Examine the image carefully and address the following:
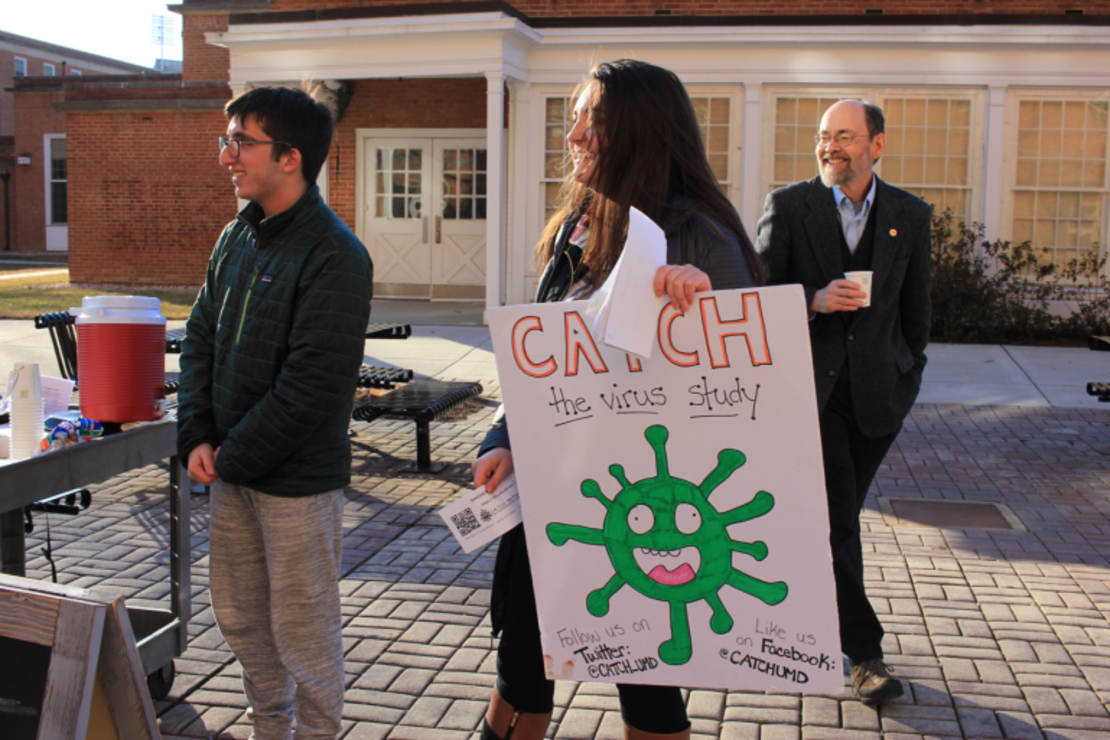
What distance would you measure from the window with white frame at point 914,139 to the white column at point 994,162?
128 millimetres

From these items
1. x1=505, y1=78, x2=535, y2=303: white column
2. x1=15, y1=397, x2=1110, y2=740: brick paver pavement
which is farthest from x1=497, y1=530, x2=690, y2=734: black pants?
x1=505, y1=78, x2=535, y2=303: white column

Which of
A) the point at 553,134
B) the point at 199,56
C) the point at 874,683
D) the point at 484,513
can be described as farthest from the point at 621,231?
the point at 199,56

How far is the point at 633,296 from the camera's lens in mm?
1951

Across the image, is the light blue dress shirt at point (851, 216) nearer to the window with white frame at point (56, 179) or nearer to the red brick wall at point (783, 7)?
the red brick wall at point (783, 7)

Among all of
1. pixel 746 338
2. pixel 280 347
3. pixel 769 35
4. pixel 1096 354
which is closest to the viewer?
pixel 746 338

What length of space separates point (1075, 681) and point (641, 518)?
7.58 feet

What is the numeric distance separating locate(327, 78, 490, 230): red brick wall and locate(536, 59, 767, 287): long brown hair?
1380 centimetres

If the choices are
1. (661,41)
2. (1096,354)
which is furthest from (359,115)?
(1096,354)

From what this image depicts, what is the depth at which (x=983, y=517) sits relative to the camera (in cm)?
559

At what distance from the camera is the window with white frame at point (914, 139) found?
41.5 feet

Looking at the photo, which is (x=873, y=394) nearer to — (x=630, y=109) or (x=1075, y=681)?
(x=1075, y=681)

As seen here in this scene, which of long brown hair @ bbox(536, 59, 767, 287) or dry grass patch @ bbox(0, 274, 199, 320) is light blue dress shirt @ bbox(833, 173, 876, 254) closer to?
long brown hair @ bbox(536, 59, 767, 287)

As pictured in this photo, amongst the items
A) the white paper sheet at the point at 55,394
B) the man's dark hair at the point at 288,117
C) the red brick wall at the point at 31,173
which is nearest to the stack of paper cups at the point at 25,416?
the white paper sheet at the point at 55,394

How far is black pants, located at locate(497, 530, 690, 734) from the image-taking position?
225cm
